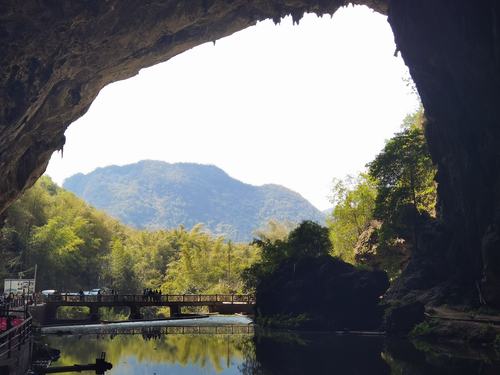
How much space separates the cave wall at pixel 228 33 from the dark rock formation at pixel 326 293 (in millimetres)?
7334

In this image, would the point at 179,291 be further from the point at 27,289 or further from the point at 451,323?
the point at 451,323

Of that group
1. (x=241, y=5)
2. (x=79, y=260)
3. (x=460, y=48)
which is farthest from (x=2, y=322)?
(x=79, y=260)

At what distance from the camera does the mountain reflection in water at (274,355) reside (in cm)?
2766

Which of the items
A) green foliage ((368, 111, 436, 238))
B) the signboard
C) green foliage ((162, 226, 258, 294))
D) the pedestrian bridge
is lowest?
the pedestrian bridge

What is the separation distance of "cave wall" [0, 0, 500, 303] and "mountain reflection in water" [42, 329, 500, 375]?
9837 mm

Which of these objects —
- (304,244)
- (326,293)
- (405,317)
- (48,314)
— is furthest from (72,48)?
(48,314)

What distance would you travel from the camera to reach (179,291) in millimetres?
102812

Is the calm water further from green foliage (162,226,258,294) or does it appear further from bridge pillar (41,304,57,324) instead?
green foliage (162,226,258,294)

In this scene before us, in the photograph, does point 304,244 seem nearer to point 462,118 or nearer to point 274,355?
point 462,118

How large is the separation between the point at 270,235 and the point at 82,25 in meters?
91.5

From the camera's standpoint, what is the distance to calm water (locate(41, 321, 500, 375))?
2776 cm

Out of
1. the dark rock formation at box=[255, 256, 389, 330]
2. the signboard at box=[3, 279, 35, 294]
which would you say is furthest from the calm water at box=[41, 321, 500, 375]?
the dark rock formation at box=[255, 256, 389, 330]

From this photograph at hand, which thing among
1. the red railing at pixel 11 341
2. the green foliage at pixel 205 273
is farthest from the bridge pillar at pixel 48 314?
the green foliage at pixel 205 273

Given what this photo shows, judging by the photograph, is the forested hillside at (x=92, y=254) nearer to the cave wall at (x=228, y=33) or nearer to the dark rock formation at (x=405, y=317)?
the cave wall at (x=228, y=33)
